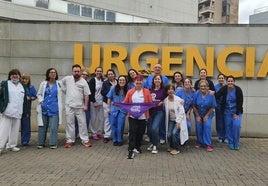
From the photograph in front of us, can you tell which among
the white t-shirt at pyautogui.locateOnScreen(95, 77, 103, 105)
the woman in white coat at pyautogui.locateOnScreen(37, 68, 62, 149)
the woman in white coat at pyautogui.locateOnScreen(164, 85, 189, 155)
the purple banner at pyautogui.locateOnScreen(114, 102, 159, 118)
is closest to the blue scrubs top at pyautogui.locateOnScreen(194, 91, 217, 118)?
the woman in white coat at pyautogui.locateOnScreen(164, 85, 189, 155)

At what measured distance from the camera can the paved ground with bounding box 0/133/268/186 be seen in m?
6.11

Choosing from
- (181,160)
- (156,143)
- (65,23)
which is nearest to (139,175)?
(181,160)

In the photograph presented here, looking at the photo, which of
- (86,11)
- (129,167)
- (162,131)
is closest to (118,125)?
(162,131)

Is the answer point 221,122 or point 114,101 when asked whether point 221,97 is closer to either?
point 221,122

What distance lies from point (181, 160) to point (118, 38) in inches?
173

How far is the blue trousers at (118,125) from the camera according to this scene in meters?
9.00

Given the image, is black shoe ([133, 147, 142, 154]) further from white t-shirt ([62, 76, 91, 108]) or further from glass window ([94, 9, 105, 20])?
glass window ([94, 9, 105, 20])

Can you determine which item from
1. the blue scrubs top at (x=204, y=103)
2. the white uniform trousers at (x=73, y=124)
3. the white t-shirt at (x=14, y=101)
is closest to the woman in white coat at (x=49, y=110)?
the white uniform trousers at (x=73, y=124)

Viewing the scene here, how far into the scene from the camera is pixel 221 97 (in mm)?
9156

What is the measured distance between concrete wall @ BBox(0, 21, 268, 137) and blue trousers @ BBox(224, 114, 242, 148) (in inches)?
62.7

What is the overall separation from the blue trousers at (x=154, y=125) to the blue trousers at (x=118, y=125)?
692mm

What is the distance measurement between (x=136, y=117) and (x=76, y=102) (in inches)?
63.1

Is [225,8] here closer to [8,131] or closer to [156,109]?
[156,109]

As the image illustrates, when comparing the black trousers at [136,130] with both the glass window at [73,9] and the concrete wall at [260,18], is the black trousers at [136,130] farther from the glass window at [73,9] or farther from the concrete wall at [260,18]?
the concrete wall at [260,18]
